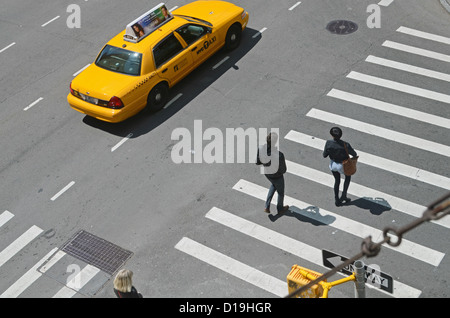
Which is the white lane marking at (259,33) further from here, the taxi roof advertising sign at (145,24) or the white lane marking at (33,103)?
the white lane marking at (33,103)

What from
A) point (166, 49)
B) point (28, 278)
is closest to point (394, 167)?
point (166, 49)

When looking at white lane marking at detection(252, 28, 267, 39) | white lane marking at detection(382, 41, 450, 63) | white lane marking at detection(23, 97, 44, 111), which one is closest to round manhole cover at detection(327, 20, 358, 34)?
white lane marking at detection(382, 41, 450, 63)

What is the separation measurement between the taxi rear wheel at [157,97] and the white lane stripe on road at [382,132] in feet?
11.7

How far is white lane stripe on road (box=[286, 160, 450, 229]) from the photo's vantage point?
1063 cm

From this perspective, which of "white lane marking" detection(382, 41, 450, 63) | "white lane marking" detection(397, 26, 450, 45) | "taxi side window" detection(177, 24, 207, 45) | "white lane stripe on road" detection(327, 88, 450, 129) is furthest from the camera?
"white lane marking" detection(397, 26, 450, 45)

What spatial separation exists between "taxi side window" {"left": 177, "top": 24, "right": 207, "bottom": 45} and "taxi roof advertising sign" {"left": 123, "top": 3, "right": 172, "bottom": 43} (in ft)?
1.83

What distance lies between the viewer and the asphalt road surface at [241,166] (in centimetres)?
1012

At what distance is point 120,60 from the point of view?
13680mm

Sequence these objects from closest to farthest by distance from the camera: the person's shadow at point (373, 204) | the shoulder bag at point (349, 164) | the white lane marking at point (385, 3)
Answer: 1. the shoulder bag at point (349, 164)
2. the person's shadow at point (373, 204)
3. the white lane marking at point (385, 3)

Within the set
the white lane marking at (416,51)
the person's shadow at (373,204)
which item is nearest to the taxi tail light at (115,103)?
the person's shadow at (373,204)

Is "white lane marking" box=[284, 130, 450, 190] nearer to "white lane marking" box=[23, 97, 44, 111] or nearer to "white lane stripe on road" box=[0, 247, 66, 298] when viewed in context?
"white lane stripe on road" box=[0, 247, 66, 298]

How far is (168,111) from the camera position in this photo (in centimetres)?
1392

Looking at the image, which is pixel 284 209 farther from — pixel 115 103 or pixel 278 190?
pixel 115 103

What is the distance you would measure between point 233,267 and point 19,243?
4278 mm
